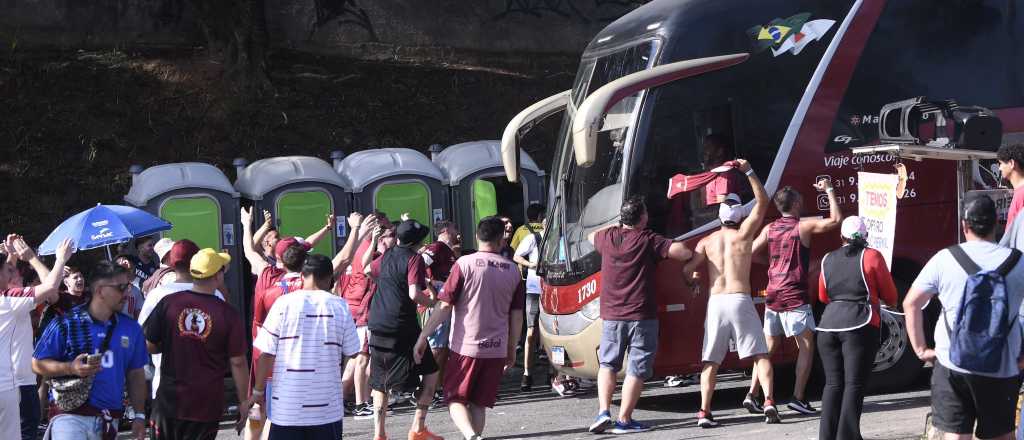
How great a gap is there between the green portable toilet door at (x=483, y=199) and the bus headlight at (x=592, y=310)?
474 cm

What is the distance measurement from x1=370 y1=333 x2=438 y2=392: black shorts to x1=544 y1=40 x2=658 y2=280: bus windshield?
181cm

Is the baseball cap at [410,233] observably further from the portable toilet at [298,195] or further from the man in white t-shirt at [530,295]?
the portable toilet at [298,195]

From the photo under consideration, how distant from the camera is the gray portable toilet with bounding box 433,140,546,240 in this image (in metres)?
15.3

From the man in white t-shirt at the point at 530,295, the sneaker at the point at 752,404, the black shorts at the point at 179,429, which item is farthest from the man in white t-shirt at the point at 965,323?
the man in white t-shirt at the point at 530,295

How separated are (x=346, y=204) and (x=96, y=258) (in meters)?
4.00

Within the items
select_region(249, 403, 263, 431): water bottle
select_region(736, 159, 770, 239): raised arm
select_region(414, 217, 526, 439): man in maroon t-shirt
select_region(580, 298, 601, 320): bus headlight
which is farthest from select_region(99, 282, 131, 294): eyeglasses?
select_region(736, 159, 770, 239): raised arm

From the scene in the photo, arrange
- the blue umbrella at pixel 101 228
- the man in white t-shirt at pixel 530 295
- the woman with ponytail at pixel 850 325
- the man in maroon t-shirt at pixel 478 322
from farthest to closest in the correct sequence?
1. the man in white t-shirt at pixel 530 295
2. the blue umbrella at pixel 101 228
3. the man in maroon t-shirt at pixel 478 322
4. the woman with ponytail at pixel 850 325

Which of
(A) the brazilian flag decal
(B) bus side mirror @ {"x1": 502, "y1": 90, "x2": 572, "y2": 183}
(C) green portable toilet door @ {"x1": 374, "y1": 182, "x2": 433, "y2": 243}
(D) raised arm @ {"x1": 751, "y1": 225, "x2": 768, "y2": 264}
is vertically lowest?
(D) raised arm @ {"x1": 751, "y1": 225, "x2": 768, "y2": 264}

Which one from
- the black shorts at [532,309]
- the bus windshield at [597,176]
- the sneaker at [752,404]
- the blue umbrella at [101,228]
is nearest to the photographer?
the sneaker at [752,404]

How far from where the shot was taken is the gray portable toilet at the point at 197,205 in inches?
552

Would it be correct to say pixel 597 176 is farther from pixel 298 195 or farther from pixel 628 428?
pixel 298 195

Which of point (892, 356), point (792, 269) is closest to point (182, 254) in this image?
point (792, 269)

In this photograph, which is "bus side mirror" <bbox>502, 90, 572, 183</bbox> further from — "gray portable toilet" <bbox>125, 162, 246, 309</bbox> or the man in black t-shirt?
"gray portable toilet" <bbox>125, 162, 246, 309</bbox>

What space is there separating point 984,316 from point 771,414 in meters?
3.43
